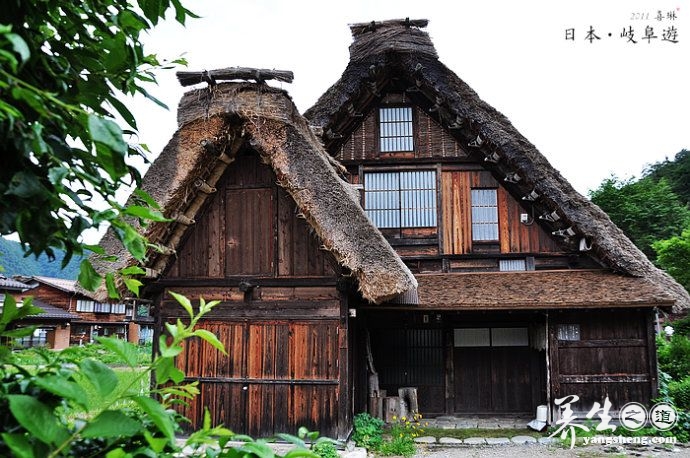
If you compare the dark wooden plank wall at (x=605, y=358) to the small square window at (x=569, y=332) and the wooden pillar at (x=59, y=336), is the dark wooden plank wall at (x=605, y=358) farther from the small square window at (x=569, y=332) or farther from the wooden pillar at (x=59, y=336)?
the wooden pillar at (x=59, y=336)

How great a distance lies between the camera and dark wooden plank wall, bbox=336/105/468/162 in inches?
444

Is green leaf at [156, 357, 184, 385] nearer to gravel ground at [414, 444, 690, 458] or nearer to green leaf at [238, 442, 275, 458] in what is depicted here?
green leaf at [238, 442, 275, 458]

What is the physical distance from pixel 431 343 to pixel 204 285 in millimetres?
5055

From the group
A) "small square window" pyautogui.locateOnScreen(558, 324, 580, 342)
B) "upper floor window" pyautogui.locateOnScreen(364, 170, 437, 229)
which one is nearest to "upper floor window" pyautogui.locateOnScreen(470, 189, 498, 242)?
"upper floor window" pyautogui.locateOnScreen(364, 170, 437, 229)

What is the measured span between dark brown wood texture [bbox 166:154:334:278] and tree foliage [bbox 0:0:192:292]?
673cm

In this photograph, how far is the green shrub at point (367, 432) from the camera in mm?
8648

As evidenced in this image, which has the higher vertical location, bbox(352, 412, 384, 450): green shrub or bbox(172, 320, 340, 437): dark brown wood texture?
bbox(172, 320, 340, 437): dark brown wood texture

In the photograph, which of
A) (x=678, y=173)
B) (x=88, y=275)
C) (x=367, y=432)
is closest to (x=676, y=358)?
(x=367, y=432)

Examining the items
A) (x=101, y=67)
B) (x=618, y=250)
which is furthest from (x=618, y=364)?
(x=101, y=67)

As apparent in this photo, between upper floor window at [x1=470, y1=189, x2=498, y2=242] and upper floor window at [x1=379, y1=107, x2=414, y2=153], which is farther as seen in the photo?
upper floor window at [x1=379, y1=107, x2=414, y2=153]

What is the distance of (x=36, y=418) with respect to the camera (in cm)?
105

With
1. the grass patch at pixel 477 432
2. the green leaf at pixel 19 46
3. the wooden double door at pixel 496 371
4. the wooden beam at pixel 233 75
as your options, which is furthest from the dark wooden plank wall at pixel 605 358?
the green leaf at pixel 19 46

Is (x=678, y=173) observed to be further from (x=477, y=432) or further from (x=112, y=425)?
(x=112, y=425)

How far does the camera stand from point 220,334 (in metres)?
8.55
